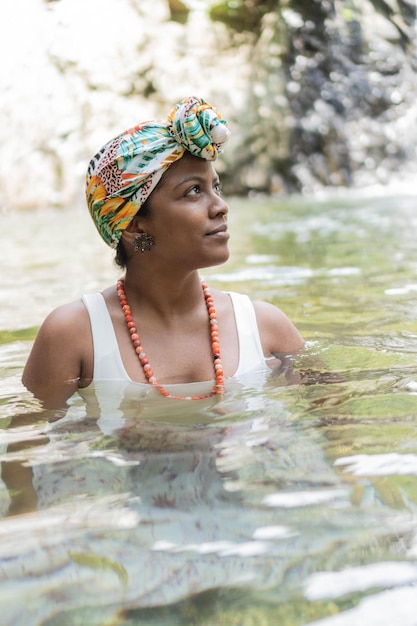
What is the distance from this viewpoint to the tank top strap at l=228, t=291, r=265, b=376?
3311 millimetres

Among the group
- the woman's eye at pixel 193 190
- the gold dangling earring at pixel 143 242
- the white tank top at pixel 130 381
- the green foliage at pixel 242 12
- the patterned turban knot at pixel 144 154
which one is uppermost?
the green foliage at pixel 242 12

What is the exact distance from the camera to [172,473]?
7.11ft

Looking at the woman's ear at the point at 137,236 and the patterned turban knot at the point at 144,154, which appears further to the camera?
the woman's ear at the point at 137,236

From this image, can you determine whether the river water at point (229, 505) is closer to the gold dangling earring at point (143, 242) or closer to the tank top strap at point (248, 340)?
the tank top strap at point (248, 340)

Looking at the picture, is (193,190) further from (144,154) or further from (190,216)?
(144,154)

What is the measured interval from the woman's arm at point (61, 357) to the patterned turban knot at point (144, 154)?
1.39 feet

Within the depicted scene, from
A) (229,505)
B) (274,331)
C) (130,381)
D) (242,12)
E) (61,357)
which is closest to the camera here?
(229,505)

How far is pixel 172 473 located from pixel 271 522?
39cm

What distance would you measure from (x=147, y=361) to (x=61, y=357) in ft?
1.15

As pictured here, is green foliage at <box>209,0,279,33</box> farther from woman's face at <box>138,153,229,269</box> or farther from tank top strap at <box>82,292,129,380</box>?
tank top strap at <box>82,292,129,380</box>

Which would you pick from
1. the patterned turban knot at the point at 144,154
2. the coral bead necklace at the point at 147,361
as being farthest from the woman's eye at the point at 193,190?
the coral bead necklace at the point at 147,361

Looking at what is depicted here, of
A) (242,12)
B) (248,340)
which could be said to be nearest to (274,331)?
(248,340)

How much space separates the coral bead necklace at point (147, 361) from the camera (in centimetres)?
307

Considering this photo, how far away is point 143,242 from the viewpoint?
316 cm
